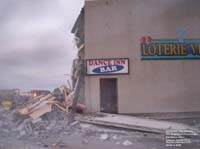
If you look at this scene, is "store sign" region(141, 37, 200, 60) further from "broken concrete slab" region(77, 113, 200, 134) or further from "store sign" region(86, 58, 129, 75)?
"broken concrete slab" region(77, 113, 200, 134)

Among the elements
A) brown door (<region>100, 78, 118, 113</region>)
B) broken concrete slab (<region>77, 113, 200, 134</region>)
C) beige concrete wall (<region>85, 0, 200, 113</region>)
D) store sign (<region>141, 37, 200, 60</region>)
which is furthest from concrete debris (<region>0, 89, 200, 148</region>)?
store sign (<region>141, 37, 200, 60</region>)

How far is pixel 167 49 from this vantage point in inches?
469

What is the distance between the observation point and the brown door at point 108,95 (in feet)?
39.7

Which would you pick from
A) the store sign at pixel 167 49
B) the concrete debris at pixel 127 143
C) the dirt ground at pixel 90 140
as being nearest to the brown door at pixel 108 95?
the store sign at pixel 167 49

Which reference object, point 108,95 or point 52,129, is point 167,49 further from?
point 52,129

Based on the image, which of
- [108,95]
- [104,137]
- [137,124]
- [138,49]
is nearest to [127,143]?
[104,137]

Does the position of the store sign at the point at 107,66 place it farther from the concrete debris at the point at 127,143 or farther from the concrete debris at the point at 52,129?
Answer: the concrete debris at the point at 127,143

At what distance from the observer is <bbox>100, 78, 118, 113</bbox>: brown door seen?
12.1 m

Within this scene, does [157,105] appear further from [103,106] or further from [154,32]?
[154,32]

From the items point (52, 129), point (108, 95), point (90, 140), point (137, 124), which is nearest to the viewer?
point (90, 140)

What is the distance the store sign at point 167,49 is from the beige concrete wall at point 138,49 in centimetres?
22

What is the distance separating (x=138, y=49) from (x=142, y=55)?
0.32 m

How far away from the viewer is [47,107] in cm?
1043

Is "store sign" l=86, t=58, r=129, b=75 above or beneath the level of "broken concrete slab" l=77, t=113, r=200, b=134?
above
